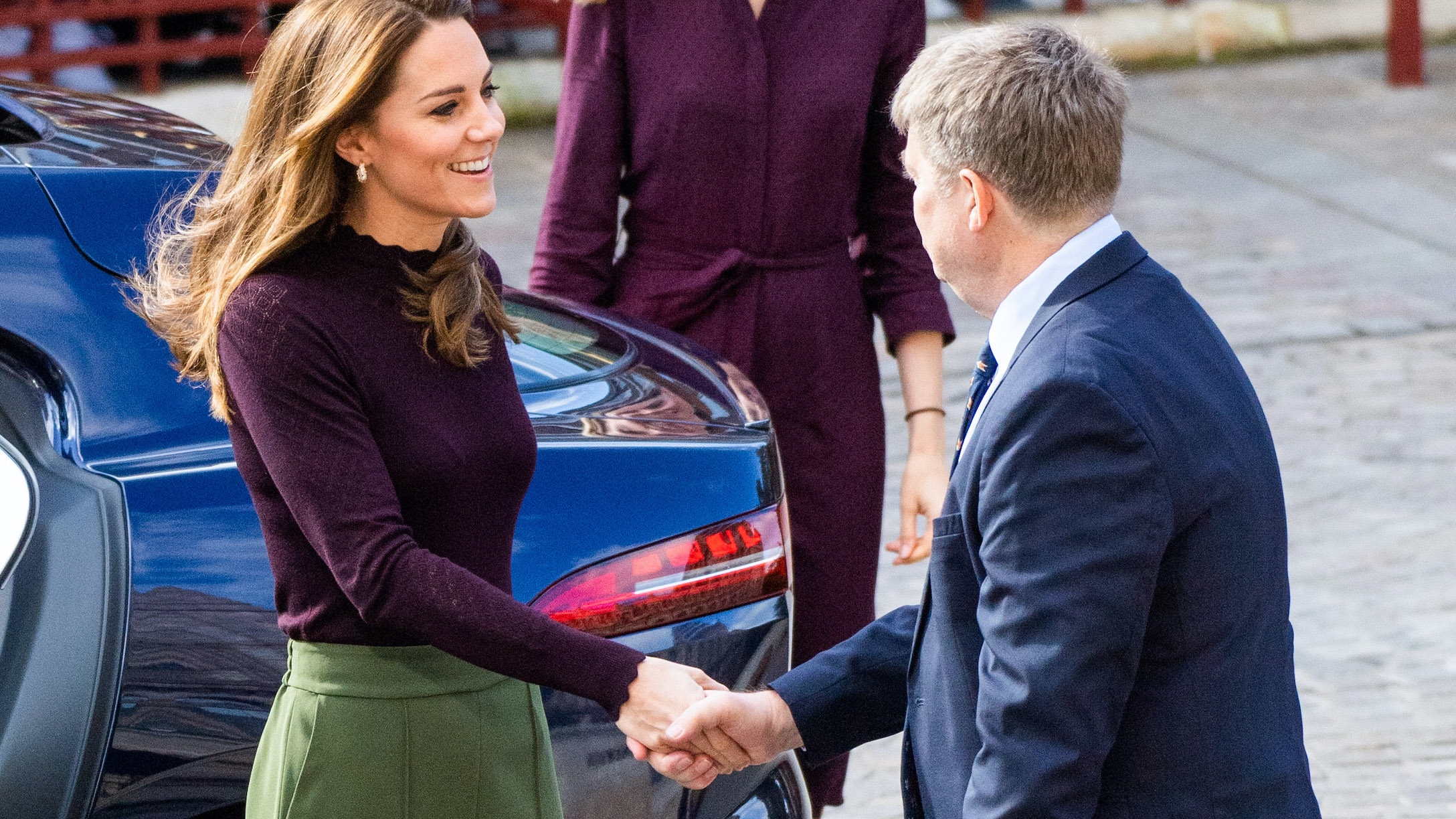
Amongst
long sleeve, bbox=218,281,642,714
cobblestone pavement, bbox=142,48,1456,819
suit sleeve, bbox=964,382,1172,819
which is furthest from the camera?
cobblestone pavement, bbox=142,48,1456,819

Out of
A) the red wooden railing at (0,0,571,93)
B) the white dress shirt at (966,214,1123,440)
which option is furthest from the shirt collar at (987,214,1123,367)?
the red wooden railing at (0,0,571,93)

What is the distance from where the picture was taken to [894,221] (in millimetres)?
3109

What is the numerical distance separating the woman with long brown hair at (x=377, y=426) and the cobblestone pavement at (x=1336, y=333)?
184cm

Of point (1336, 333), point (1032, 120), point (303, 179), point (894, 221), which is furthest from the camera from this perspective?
point (1336, 333)

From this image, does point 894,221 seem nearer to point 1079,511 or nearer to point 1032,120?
point 1032,120

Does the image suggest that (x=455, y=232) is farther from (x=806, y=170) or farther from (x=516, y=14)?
(x=516, y=14)

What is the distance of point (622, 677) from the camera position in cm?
201

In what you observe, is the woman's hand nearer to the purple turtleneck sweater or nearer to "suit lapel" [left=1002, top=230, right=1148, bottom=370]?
the purple turtleneck sweater

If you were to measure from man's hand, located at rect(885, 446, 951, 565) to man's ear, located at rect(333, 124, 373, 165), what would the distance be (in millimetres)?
1372

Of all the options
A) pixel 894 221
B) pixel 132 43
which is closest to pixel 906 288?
pixel 894 221

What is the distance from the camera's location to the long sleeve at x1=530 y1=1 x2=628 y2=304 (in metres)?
2.98

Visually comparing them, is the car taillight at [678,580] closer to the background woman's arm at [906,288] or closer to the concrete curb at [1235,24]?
the background woman's arm at [906,288]

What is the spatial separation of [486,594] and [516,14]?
9912 millimetres

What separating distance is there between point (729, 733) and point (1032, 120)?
2.87 feet
